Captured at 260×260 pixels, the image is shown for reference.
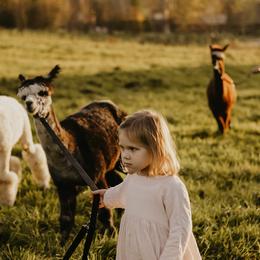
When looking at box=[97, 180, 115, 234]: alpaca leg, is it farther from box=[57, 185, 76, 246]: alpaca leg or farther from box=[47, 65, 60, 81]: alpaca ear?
box=[47, 65, 60, 81]: alpaca ear

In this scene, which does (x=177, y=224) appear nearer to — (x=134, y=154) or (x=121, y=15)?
(x=134, y=154)

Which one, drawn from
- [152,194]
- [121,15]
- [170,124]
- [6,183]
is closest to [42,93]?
[152,194]

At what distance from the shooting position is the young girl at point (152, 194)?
2.63m

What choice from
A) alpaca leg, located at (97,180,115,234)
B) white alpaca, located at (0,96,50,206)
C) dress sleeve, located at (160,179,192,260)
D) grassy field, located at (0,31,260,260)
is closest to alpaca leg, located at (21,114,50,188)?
white alpaca, located at (0,96,50,206)

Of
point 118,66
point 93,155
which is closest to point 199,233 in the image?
point 93,155

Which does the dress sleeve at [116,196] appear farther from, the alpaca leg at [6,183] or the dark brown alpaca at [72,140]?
the alpaca leg at [6,183]

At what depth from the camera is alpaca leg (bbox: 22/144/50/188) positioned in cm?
603

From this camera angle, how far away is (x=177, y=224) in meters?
2.58

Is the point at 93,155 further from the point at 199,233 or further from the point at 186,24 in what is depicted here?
the point at 186,24

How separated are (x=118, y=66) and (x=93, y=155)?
12.8 meters

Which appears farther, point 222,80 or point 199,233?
point 222,80

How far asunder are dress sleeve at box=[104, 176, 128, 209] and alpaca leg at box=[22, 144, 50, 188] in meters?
3.13

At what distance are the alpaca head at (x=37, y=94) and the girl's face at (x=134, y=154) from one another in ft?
3.95

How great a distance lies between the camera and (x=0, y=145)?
5.25 meters
